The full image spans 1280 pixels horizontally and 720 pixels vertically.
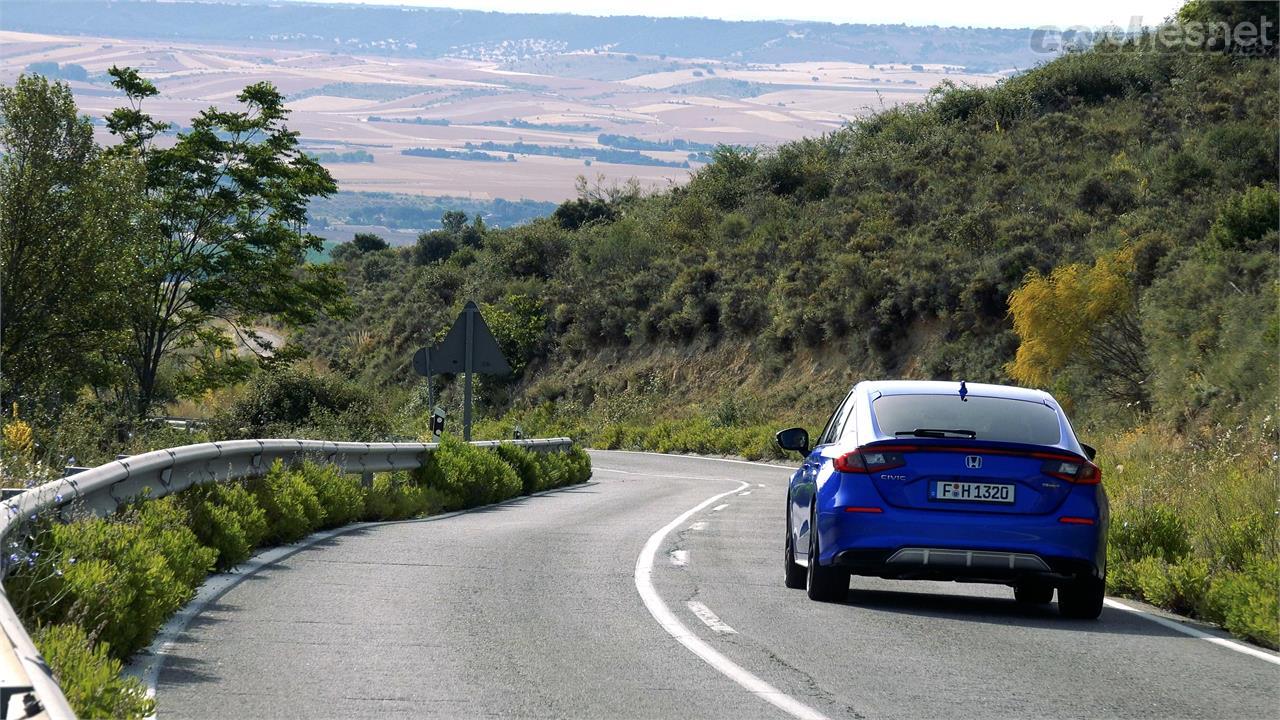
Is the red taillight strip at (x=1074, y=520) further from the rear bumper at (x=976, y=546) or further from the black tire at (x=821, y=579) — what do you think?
the black tire at (x=821, y=579)

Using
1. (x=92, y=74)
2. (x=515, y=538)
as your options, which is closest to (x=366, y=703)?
(x=515, y=538)

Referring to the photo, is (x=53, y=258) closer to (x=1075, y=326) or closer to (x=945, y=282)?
(x=1075, y=326)

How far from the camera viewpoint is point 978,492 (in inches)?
398

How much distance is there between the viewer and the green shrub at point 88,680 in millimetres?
5906

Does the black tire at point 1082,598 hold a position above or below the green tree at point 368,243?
below

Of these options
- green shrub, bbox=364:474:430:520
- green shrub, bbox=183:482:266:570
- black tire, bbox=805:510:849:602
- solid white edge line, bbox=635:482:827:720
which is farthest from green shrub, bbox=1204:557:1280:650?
green shrub, bbox=364:474:430:520

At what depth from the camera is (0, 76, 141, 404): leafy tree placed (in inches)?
1341

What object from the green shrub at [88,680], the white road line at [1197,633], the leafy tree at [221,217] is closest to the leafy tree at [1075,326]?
the leafy tree at [221,217]

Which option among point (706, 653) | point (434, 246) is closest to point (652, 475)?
point (706, 653)

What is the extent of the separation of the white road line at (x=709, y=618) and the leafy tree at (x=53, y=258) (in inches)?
1001

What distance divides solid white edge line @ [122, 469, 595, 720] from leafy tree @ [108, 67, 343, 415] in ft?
99.9

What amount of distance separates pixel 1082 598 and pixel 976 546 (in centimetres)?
92

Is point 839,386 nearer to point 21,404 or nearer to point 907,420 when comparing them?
point 21,404

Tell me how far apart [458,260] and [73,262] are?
166 feet
